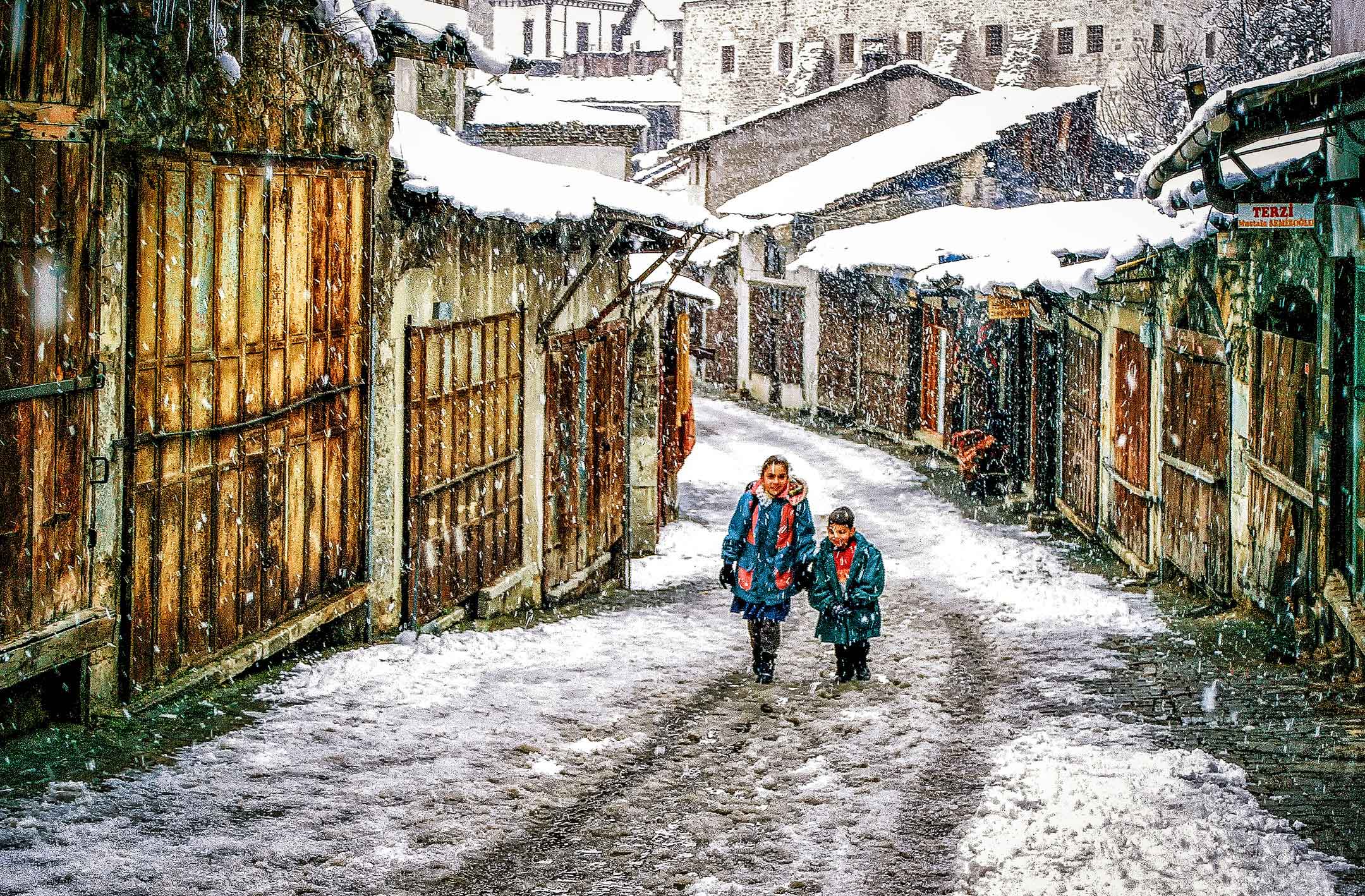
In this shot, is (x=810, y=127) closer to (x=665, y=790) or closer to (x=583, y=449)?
(x=583, y=449)

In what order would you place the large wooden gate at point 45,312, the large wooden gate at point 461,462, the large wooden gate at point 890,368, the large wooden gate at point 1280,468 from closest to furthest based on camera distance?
the large wooden gate at point 45,312 < the large wooden gate at point 461,462 < the large wooden gate at point 1280,468 < the large wooden gate at point 890,368

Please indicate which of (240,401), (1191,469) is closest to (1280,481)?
(1191,469)

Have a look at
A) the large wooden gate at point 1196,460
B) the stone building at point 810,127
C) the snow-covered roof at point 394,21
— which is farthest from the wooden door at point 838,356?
the snow-covered roof at point 394,21

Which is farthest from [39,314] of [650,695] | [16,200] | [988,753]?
[988,753]

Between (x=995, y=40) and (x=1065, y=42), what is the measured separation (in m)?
2.63

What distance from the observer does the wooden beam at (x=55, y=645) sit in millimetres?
5332

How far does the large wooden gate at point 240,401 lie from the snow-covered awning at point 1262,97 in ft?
15.3

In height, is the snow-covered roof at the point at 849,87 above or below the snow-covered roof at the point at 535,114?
above

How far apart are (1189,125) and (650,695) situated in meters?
4.38

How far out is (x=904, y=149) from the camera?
2964cm

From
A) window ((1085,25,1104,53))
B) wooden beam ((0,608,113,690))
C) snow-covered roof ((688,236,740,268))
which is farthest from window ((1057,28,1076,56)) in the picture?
wooden beam ((0,608,113,690))

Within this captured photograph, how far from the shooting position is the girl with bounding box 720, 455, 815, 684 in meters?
8.16

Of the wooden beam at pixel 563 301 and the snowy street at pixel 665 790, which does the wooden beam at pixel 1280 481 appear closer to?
the snowy street at pixel 665 790

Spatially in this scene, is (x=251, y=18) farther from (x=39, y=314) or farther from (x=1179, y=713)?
(x=1179, y=713)
